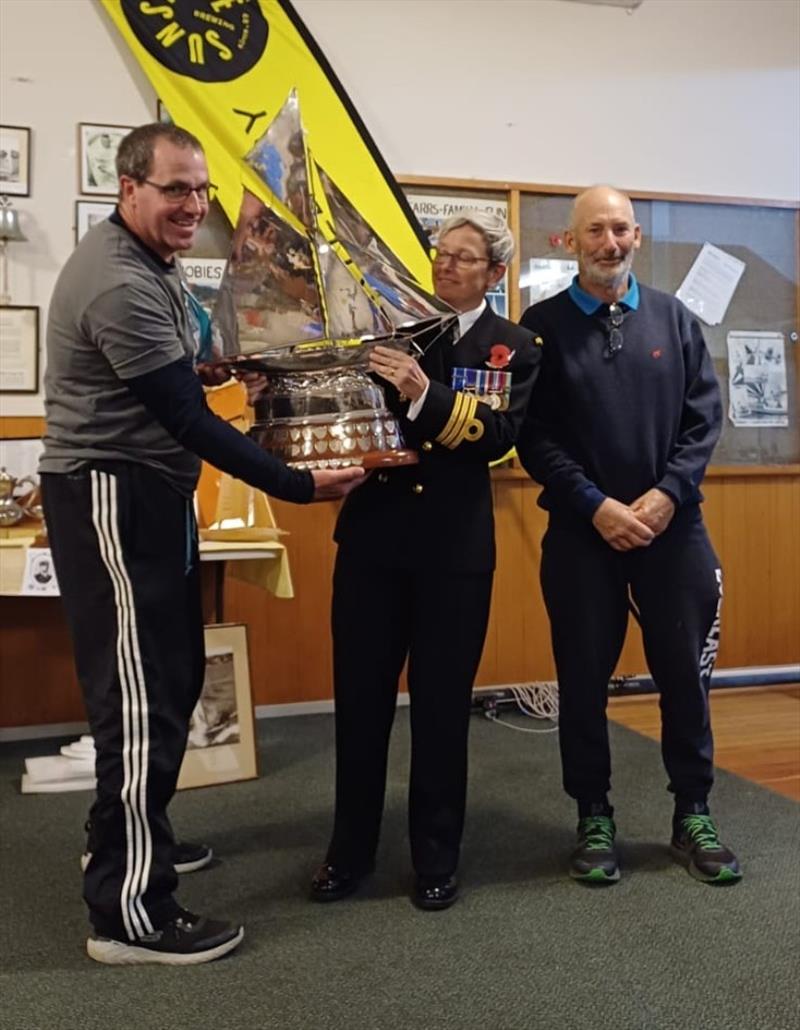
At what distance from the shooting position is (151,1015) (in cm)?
155

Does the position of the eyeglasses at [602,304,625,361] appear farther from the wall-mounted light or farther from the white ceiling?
the white ceiling

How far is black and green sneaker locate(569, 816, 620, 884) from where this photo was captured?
6.77ft

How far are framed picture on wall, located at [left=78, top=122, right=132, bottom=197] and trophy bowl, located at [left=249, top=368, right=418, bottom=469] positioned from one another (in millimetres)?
2046

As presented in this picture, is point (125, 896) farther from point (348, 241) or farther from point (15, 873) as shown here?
point (348, 241)

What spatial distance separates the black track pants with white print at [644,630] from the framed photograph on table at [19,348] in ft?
6.99

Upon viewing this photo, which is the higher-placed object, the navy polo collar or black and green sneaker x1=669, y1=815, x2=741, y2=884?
the navy polo collar

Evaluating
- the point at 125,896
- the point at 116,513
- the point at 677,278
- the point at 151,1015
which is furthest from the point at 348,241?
the point at 677,278

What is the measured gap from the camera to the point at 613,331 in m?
2.14

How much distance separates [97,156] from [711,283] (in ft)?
8.16

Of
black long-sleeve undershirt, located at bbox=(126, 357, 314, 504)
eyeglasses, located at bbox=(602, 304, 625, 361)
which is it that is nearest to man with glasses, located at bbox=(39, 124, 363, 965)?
black long-sleeve undershirt, located at bbox=(126, 357, 314, 504)

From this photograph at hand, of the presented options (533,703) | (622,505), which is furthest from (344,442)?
(533,703)

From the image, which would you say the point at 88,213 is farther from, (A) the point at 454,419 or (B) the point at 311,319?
(A) the point at 454,419

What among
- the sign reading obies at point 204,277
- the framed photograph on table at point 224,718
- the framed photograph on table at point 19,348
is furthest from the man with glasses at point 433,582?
the framed photograph on table at point 19,348

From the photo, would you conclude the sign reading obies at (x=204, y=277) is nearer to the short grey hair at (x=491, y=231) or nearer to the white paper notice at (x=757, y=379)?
the short grey hair at (x=491, y=231)
